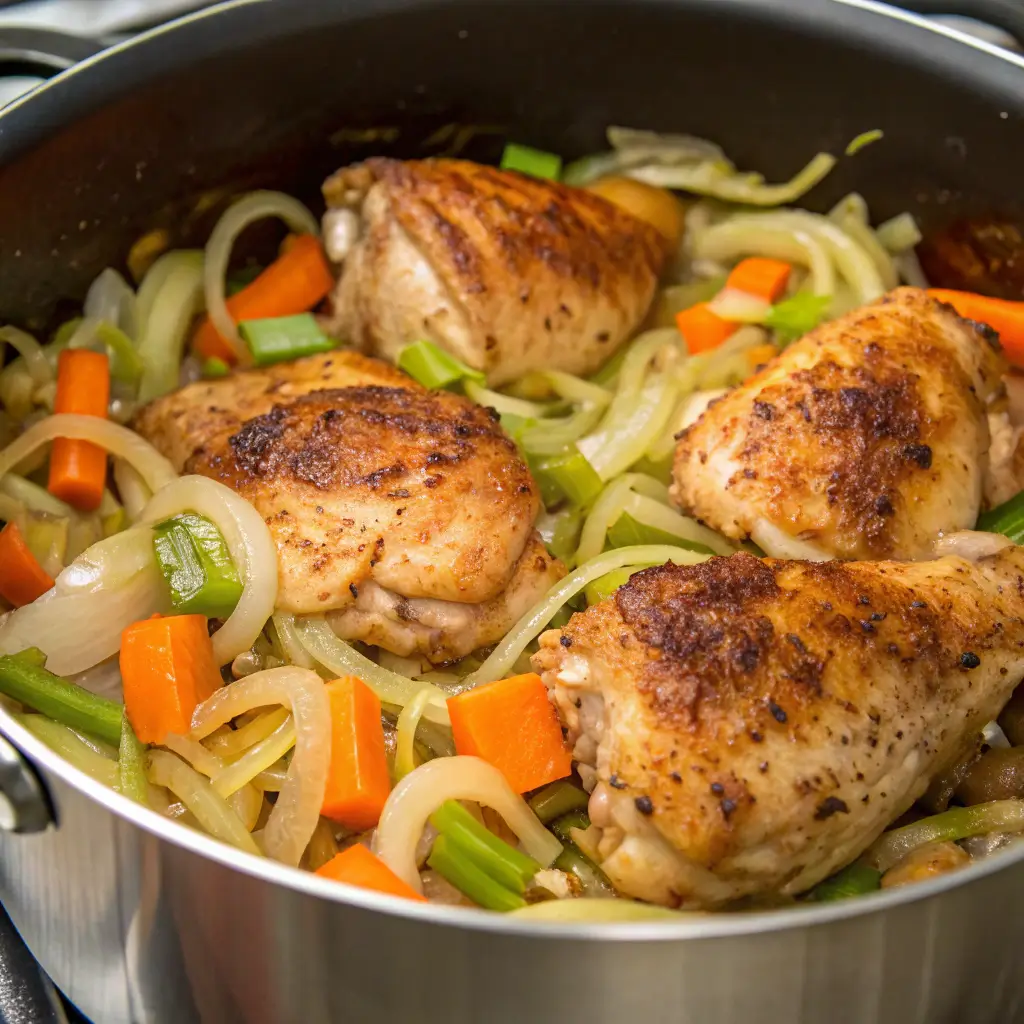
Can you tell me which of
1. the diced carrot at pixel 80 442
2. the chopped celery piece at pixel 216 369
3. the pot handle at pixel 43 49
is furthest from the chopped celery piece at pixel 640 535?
the pot handle at pixel 43 49

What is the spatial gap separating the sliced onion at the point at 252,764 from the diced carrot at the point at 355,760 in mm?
114

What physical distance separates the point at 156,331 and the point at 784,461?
1661 millimetres

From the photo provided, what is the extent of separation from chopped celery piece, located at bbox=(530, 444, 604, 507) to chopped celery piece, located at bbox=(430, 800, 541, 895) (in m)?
0.93

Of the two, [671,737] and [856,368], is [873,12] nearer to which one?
[856,368]

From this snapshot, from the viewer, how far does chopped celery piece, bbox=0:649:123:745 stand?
2197mm

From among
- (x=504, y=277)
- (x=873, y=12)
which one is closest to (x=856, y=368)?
(x=504, y=277)

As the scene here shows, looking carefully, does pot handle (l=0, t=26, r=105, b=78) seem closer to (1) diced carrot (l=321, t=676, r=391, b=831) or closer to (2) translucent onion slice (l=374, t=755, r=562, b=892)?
(1) diced carrot (l=321, t=676, r=391, b=831)

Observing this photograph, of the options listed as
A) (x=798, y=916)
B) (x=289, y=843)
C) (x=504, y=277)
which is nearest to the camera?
(x=798, y=916)

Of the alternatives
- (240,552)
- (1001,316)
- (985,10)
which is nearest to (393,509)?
(240,552)

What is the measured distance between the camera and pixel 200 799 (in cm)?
215

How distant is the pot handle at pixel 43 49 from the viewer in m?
2.97

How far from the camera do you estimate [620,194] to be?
3.37 meters

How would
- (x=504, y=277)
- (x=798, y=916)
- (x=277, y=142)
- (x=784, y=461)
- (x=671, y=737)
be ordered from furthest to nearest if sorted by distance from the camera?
1. (x=277, y=142)
2. (x=504, y=277)
3. (x=784, y=461)
4. (x=671, y=737)
5. (x=798, y=916)

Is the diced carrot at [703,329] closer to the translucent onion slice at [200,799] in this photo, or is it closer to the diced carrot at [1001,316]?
the diced carrot at [1001,316]
